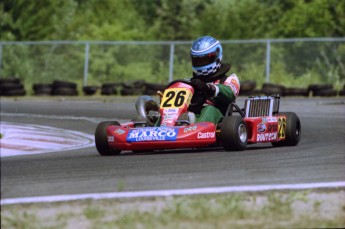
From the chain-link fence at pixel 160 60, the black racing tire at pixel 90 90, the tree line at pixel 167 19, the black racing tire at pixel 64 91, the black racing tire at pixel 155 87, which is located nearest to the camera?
the black racing tire at pixel 155 87

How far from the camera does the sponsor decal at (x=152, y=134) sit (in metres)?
9.18

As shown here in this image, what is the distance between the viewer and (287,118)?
1069 centimetres

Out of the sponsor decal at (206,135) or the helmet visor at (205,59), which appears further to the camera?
the helmet visor at (205,59)

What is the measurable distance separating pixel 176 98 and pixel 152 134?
0.66m

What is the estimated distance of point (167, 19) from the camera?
126 feet

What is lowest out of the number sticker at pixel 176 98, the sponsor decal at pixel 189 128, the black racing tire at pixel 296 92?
the black racing tire at pixel 296 92

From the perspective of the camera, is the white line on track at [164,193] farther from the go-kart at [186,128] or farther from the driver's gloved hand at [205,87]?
the driver's gloved hand at [205,87]

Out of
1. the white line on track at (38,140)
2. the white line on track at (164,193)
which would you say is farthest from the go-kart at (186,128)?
the white line on track at (164,193)

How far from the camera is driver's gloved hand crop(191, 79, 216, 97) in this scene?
9711mm

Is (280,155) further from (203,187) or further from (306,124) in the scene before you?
(306,124)

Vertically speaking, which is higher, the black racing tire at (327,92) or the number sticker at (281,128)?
the number sticker at (281,128)

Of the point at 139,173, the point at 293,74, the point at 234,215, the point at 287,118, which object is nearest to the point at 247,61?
the point at 293,74

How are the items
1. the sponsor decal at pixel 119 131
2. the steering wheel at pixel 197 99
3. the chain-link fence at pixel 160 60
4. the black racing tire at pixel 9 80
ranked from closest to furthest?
the sponsor decal at pixel 119 131
the steering wheel at pixel 197 99
the black racing tire at pixel 9 80
the chain-link fence at pixel 160 60

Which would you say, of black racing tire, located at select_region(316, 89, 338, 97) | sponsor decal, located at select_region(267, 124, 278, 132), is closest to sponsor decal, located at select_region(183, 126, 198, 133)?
sponsor decal, located at select_region(267, 124, 278, 132)
